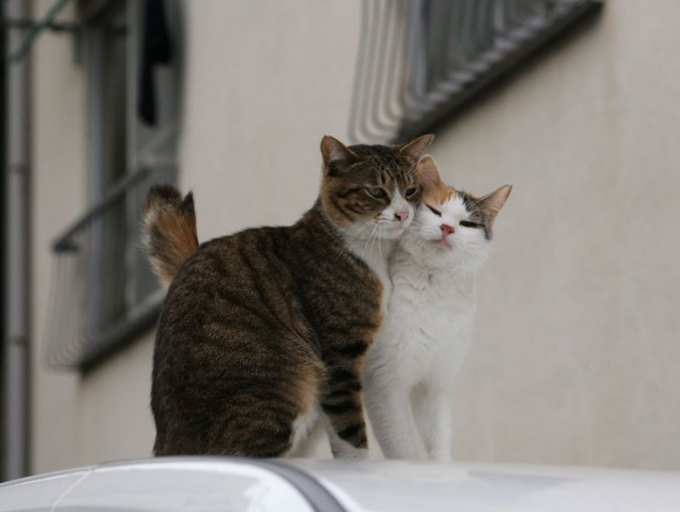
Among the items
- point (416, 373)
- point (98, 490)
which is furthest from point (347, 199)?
point (98, 490)

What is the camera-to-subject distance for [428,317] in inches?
125

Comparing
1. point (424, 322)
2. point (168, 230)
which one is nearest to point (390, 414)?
point (424, 322)

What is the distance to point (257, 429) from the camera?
318 cm

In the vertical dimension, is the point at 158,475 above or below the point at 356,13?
below

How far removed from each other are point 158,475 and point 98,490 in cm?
16

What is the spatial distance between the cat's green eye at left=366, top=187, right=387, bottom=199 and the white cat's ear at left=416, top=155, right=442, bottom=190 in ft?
0.27

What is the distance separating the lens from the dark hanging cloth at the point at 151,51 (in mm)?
9023

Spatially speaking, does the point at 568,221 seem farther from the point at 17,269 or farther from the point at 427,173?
the point at 17,269

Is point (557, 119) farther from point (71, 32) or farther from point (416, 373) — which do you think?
point (71, 32)

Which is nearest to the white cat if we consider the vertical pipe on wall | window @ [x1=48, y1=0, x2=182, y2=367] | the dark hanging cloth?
window @ [x1=48, y1=0, x2=182, y2=367]

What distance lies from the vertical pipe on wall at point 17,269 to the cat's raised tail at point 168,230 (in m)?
7.86

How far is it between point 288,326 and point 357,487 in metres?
1.24

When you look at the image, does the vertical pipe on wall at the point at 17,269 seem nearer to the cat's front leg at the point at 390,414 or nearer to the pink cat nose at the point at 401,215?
the cat's front leg at the point at 390,414

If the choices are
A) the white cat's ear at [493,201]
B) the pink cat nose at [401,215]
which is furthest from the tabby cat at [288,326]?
the white cat's ear at [493,201]
